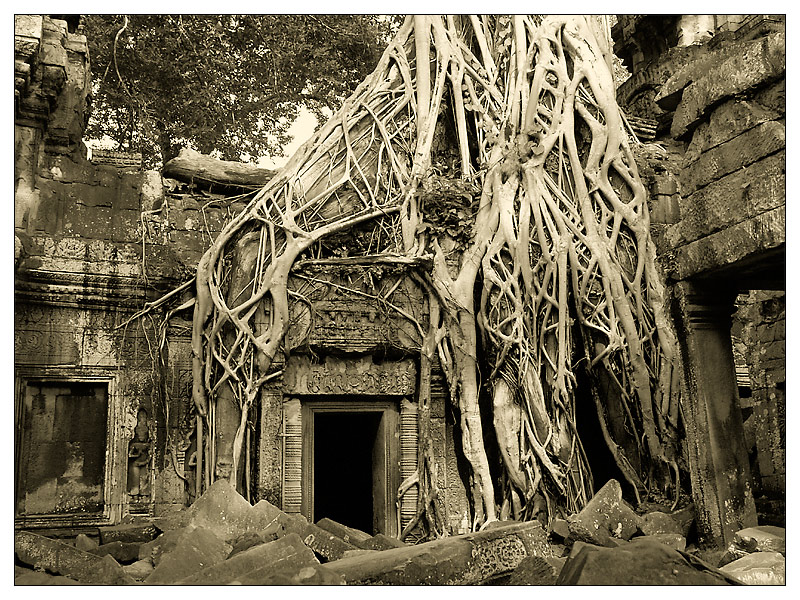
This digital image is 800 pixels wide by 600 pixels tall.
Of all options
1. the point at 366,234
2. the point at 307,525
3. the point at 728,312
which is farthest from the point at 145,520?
the point at 728,312

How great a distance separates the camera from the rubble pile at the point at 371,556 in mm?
3012

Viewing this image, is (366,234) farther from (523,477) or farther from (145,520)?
(145,520)

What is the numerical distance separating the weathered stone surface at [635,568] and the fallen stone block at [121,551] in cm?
263

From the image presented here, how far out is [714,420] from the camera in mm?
4301

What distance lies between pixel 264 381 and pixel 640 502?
277 centimetres

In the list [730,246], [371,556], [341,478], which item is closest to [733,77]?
[730,246]

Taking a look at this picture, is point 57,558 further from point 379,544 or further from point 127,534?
point 379,544

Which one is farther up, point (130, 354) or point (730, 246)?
point (730, 246)

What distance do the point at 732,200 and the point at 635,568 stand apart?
2050 mm

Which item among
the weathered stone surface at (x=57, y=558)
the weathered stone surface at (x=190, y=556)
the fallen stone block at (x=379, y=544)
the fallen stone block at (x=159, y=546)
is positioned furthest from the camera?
the fallen stone block at (x=379, y=544)

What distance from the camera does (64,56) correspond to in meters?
5.32

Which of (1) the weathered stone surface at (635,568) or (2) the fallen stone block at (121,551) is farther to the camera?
(2) the fallen stone block at (121,551)

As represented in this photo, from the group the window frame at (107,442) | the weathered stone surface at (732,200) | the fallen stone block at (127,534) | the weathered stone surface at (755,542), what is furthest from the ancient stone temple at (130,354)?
the weathered stone surface at (732,200)

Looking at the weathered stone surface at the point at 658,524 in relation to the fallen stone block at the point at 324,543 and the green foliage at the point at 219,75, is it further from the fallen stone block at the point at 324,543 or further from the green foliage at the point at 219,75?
the green foliage at the point at 219,75
